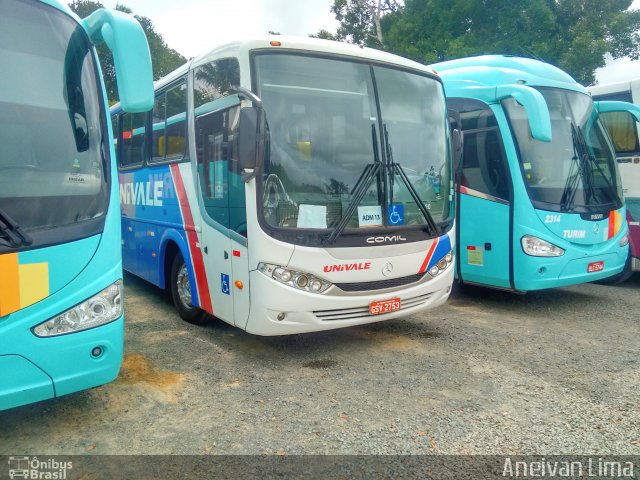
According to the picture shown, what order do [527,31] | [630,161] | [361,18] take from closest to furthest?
[630,161] → [527,31] → [361,18]

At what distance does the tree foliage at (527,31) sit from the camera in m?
17.5

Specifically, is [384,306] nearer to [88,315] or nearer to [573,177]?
[88,315]

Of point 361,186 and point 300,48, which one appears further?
point 361,186

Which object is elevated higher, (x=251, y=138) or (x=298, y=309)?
(x=251, y=138)

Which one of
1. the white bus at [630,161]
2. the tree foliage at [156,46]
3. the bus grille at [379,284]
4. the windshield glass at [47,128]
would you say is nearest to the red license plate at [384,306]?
the bus grille at [379,284]

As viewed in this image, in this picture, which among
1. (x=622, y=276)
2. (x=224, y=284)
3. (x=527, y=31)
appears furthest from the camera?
(x=527, y=31)

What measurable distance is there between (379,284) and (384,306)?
0.22m

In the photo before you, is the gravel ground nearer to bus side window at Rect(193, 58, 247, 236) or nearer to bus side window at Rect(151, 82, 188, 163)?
bus side window at Rect(193, 58, 247, 236)

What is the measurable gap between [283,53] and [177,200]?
7.25 feet

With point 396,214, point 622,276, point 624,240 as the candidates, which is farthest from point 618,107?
point 396,214

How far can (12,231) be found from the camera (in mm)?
3000

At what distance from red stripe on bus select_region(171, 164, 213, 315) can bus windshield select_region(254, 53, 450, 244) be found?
139 cm

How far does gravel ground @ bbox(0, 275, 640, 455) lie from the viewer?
11.4 ft
